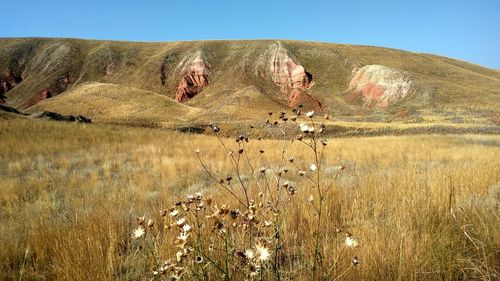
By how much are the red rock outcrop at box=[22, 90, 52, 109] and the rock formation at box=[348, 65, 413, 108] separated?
5582 cm

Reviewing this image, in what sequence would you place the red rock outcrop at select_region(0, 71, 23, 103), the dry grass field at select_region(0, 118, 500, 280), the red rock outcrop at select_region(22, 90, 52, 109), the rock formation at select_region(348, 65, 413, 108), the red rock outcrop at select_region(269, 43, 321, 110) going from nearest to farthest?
the dry grass field at select_region(0, 118, 500, 280) < the rock formation at select_region(348, 65, 413, 108) < the red rock outcrop at select_region(269, 43, 321, 110) < the red rock outcrop at select_region(22, 90, 52, 109) < the red rock outcrop at select_region(0, 71, 23, 103)

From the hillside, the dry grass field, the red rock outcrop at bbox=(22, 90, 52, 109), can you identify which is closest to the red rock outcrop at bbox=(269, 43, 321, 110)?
the hillside

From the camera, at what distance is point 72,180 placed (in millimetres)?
8266

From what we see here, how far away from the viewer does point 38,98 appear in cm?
6662

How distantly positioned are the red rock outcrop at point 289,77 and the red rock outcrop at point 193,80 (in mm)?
12489

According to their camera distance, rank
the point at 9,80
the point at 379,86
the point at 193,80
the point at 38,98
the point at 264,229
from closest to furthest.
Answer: the point at 264,229 < the point at 379,86 < the point at 193,80 < the point at 38,98 < the point at 9,80

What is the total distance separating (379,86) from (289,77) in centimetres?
1547

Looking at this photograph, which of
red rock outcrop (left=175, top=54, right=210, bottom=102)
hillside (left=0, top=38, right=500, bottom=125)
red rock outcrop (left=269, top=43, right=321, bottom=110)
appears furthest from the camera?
red rock outcrop (left=175, top=54, right=210, bottom=102)

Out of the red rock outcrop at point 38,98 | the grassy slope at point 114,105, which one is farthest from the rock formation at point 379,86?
the red rock outcrop at point 38,98

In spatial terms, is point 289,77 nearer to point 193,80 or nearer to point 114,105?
point 193,80

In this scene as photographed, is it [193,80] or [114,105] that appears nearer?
[114,105]

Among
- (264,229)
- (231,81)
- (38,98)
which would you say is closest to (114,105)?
(231,81)

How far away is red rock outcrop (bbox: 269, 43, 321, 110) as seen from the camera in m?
61.9

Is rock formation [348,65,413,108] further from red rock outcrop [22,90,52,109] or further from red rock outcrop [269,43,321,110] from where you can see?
red rock outcrop [22,90,52,109]
